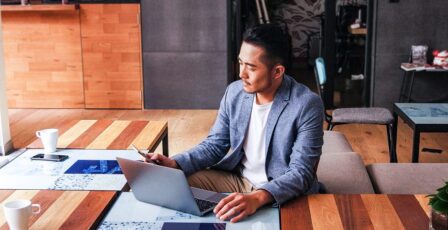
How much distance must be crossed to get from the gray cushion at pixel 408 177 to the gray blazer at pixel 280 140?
0.66 m

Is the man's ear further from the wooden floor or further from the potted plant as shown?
the wooden floor

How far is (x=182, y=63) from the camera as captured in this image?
6605 mm

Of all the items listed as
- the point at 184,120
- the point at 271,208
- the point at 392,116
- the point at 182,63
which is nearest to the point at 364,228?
the point at 271,208

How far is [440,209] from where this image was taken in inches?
65.9

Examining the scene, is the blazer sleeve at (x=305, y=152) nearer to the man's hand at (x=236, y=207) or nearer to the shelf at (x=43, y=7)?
the man's hand at (x=236, y=207)

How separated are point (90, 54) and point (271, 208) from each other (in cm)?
491

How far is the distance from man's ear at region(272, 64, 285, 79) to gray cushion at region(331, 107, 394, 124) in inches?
90.5

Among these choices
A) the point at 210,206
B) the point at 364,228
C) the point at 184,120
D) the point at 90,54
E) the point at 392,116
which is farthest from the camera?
the point at 90,54

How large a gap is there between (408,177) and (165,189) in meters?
1.55

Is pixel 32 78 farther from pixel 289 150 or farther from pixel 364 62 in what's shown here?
pixel 289 150

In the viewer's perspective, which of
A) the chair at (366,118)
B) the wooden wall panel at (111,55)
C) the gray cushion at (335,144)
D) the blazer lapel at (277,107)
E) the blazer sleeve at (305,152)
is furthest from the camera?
the wooden wall panel at (111,55)

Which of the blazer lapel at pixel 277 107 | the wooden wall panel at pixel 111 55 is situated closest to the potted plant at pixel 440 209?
the blazer lapel at pixel 277 107

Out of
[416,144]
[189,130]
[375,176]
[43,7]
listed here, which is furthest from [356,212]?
[43,7]

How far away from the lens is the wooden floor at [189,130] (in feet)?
16.5
